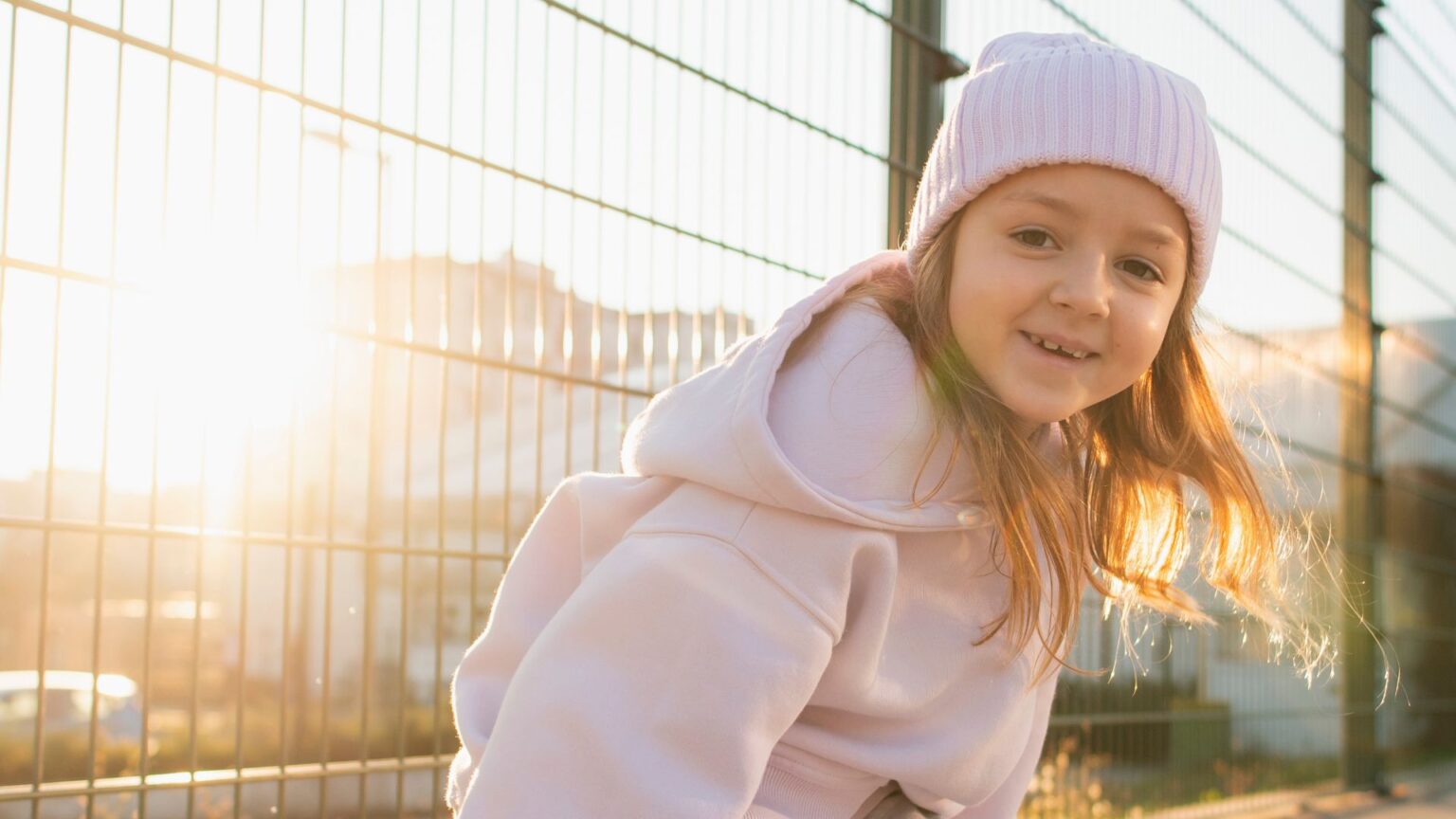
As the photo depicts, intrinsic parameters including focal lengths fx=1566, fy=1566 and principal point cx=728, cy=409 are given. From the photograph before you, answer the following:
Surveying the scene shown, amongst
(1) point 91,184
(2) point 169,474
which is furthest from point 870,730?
(1) point 91,184

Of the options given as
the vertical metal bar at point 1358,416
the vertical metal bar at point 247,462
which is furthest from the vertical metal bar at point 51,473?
the vertical metal bar at point 1358,416

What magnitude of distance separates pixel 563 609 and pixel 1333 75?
6.98 m

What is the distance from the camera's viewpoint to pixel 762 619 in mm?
1461

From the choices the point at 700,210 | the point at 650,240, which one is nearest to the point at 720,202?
the point at 700,210

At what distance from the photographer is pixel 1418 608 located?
859 cm

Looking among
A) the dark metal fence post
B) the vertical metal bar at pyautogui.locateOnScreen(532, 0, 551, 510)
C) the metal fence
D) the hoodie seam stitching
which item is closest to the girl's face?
the hoodie seam stitching

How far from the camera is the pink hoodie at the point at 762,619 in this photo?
144 centimetres

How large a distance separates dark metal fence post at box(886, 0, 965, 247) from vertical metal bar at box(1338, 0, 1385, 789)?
4203 millimetres

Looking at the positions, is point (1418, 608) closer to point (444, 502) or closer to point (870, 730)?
point (444, 502)

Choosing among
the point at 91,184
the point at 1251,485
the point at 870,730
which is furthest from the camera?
the point at 91,184

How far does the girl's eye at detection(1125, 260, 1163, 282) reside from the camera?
166cm

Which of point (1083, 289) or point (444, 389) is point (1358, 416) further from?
point (1083, 289)

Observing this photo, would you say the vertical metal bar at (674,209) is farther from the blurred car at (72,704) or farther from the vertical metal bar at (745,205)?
the blurred car at (72,704)

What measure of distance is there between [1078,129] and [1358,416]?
Result: 665 centimetres
